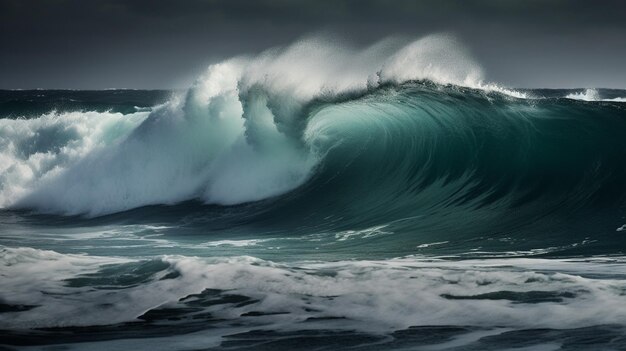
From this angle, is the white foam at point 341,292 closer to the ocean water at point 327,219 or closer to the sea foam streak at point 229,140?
the ocean water at point 327,219

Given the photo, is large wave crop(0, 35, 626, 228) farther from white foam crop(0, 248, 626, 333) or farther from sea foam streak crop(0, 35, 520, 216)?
white foam crop(0, 248, 626, 333)

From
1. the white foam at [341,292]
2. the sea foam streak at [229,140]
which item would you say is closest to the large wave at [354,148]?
the sea foam streak at [229,140]

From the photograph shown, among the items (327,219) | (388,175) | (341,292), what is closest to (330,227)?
(327,219)

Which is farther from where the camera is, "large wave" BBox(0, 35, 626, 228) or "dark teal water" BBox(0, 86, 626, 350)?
"large wave" BBox(0, 35, 626, 228)

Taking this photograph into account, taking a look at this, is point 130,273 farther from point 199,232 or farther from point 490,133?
point 490,133

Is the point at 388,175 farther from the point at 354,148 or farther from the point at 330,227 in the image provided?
the point at 330,227

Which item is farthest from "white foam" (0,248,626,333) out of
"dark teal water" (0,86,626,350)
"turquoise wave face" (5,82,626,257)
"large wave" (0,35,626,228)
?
"large wave" (0,35,626,228)
